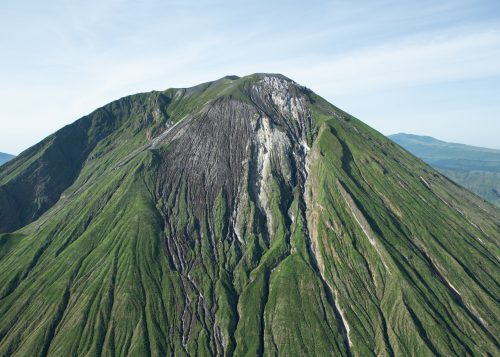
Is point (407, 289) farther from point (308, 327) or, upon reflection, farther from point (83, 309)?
point (83, 309)

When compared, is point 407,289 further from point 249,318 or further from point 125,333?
point 125,333

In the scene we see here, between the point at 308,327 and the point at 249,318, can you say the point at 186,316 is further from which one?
the point at 308,327

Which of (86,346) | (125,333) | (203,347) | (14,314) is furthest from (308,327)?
(14,314)

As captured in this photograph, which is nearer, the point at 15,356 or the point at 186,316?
the point at 15,356

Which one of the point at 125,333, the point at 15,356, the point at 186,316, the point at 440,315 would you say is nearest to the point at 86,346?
the point at 125,333

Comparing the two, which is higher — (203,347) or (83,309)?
(83,309)

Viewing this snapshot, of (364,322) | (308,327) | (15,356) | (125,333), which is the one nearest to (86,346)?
(125,333)

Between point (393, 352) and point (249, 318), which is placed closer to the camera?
point (393, 352)

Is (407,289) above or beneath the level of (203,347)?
above
